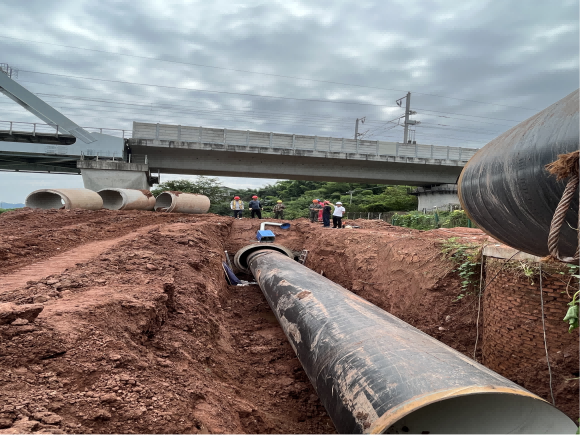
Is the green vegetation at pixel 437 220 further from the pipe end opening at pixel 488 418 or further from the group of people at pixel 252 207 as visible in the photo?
the pipe end opening at pixel 488 418

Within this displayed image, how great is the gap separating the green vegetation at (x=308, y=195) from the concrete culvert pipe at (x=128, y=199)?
14548mm

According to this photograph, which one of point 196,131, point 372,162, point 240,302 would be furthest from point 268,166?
point 240,302

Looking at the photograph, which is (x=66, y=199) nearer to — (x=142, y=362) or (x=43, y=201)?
(x=43, y=201)

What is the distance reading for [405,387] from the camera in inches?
96.1

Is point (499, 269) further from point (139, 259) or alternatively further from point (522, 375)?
point (139, 259)

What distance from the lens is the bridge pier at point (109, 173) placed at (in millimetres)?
21625

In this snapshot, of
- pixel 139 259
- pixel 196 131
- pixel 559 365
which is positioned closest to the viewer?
pixel 559 365

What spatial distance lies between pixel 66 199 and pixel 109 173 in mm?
7976

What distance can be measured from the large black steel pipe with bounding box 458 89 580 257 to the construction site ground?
2461mm

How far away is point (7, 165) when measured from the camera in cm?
2688

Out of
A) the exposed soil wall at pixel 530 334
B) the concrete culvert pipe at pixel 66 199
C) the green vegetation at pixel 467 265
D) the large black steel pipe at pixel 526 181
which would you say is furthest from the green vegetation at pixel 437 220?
the concrete culvert pipe at pixel 66 199

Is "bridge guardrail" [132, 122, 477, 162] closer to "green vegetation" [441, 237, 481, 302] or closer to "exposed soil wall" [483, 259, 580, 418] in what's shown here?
"green vegetation" [441, 237, 481, 302]

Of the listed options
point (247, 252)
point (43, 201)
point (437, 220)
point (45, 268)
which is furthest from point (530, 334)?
point (43, 201)

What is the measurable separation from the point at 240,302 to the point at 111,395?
580cm
